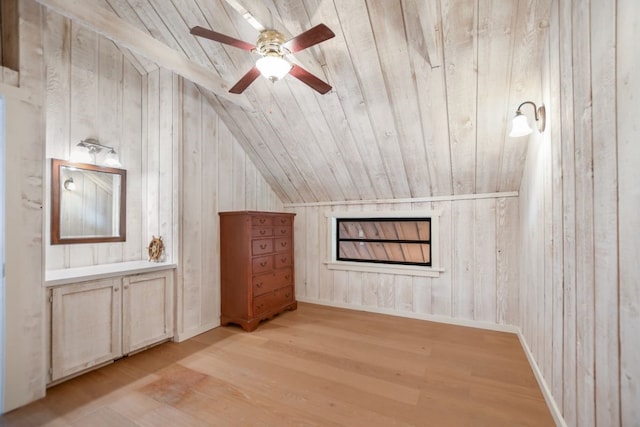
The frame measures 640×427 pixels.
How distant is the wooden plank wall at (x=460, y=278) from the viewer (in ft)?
10.1

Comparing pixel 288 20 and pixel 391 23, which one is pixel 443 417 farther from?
pixel 288 20

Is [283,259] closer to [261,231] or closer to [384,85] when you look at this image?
[261,231]

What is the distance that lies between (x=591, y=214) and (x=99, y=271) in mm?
3278

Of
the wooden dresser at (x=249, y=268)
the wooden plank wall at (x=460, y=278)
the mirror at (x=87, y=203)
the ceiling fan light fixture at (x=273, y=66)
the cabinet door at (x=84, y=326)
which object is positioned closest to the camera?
the ceiling fan light fixture at (x=273, y=66)

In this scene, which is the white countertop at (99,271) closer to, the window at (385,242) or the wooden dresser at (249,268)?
the wooden dresser at (249,268)

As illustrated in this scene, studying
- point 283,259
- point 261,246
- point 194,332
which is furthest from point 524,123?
point 194,332

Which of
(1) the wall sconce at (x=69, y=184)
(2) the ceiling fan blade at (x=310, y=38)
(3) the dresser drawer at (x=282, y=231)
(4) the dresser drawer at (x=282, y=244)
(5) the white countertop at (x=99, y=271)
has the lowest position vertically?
(5) the white countertop at (x=99, y=271)

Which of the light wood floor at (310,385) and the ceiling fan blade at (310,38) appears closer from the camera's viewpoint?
the ceiling fan blade at (310,38)

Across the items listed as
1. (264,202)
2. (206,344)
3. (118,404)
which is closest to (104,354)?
(118,404)

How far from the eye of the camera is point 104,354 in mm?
2332

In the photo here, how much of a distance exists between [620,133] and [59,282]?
10.7 feet

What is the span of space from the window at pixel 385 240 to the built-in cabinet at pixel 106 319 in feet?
7.52

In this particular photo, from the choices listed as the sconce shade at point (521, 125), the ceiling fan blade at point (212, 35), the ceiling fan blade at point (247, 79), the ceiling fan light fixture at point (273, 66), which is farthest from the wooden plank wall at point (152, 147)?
the sconce shade at point (521, 125)

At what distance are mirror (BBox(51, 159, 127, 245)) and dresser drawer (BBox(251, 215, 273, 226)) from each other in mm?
1324
